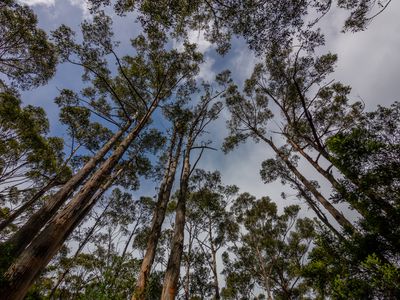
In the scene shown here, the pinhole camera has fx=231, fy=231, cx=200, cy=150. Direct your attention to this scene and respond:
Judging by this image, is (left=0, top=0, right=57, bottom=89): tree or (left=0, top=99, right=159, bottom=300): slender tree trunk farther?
(left=0, top=0, right=57, bottom=89): tree

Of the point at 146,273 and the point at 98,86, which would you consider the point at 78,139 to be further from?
the point at 146,273

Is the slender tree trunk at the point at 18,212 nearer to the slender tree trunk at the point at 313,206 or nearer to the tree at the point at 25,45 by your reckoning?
the tree at the point at 25,45

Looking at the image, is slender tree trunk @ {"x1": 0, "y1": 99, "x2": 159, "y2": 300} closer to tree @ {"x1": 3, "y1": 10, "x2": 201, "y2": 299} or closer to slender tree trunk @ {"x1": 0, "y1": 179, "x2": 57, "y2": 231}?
tree @ {"x1": 3, "y1": 10, "x2": 201, "y2": 299}

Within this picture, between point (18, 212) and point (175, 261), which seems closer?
point (175, 261)

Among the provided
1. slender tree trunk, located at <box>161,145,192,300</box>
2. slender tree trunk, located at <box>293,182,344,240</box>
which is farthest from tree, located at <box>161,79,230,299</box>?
slender tree trunk, located at <box>293,182,344,240</box>

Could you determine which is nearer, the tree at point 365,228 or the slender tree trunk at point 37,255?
the slender tree trunk at point 37,255

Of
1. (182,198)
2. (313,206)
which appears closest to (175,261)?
(182,198)

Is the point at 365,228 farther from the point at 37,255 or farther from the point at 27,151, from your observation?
the point at 27,151

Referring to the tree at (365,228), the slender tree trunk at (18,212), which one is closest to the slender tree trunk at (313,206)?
the tree at (365,228)

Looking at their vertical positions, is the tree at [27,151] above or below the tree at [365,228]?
above

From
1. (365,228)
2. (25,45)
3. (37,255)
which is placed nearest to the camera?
(37,255)

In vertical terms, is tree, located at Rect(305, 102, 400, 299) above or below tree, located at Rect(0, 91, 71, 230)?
below

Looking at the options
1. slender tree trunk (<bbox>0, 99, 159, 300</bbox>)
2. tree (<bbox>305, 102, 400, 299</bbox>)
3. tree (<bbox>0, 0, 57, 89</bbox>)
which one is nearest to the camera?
slender tree trunk (<bbox>0, 99, 159, 300</bbox>)

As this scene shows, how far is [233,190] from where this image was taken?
19.1m
